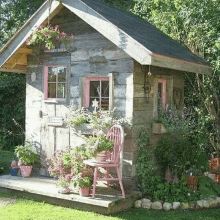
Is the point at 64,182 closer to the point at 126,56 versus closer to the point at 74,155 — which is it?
the point at 74,155

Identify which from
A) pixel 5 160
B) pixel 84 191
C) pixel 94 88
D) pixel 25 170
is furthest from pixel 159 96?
pixel 5 160

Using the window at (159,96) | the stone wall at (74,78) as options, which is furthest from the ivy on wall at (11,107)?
the window at (159,96)

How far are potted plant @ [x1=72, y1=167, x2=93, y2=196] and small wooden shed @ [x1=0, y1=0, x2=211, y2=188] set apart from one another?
0.77 meters

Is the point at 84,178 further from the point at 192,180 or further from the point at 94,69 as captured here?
the point at 192,180

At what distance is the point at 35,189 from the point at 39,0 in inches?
561

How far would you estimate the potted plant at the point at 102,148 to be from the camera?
20.7 feet

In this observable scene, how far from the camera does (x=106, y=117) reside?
6863 millimetres

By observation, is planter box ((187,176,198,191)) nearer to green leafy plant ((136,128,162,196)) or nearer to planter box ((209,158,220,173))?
green leafy plant ((136,128,162,196))

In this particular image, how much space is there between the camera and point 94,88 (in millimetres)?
7523

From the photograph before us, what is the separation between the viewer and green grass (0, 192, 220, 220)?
6.04 m

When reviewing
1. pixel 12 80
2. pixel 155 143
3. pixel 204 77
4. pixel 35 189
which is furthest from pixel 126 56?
pixel 12 80

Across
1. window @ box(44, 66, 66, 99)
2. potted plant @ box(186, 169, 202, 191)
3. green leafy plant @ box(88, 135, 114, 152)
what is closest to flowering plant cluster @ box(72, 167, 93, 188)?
green leafy plant @ box(88, 135, 114, 152)

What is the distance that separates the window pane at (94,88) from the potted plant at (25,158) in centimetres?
191

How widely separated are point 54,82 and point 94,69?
45.5 inches
